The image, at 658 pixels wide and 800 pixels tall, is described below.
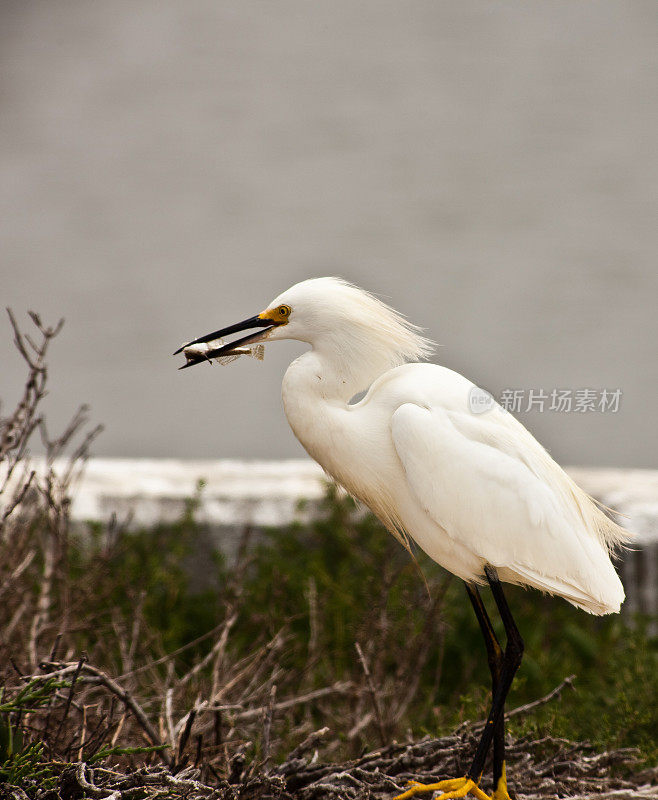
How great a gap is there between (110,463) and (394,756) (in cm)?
316

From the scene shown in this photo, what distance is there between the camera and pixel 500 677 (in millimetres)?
2270

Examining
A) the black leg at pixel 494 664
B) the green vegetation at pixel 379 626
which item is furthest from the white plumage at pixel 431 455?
the green vegetation at pixel 379 626

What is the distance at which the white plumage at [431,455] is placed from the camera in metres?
2.14

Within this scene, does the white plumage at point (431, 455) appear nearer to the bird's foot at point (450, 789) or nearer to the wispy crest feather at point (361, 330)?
the wispy crest feather at point (361, 330)

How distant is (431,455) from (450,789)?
0.80 m

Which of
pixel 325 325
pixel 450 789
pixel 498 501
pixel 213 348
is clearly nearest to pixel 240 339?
pixel 213 348

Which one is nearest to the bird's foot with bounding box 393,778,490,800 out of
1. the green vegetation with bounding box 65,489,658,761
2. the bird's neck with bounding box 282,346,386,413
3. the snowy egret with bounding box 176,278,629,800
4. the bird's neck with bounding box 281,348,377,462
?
the snowy egret with bounding box 176,278,629,800

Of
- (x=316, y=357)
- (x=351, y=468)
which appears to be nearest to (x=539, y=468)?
(x=351, y=468)

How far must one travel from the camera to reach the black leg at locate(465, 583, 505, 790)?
2221 millimetres

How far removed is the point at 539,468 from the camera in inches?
87.6

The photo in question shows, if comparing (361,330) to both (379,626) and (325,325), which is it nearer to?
(325,325)
